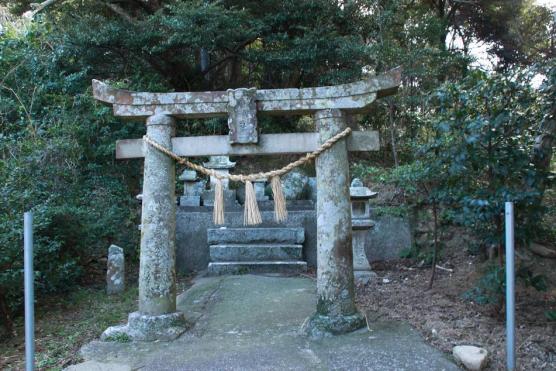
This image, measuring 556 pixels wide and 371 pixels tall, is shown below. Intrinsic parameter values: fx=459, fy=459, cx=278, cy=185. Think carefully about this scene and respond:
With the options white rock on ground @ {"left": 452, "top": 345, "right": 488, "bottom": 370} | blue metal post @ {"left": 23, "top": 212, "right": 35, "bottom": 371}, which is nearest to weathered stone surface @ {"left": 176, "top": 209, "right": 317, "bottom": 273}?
white rock on ground @ {"left": 452, "top": 345, "right": 488, "bottom": 370}

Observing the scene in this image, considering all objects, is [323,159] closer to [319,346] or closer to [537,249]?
[319,346]

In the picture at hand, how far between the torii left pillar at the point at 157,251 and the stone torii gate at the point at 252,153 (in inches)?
0.4

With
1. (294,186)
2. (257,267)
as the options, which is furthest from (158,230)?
(294,186)

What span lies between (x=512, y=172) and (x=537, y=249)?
2.86 meters

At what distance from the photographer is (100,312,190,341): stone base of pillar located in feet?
14.9

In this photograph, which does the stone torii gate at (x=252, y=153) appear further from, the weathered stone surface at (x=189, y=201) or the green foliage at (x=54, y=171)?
the weathered stone surface at (x=189, y=201)

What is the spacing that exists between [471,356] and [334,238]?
157cm

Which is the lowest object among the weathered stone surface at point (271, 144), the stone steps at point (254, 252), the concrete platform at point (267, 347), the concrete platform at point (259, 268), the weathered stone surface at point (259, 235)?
the concrete platform at point (267, 347)

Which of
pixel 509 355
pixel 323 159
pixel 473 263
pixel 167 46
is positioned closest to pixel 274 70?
pixel 167 46

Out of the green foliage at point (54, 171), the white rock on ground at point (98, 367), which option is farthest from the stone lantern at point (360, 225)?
the green foliage at point (54, 171)

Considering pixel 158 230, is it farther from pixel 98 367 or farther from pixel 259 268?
pixel 259 268

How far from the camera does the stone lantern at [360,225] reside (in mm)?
7196

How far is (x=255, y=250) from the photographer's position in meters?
7.90

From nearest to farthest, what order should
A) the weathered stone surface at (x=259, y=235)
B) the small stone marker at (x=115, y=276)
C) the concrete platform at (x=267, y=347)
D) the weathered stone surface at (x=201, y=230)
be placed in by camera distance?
1. the concrete platform at (x=267, y=347)
2. the small stone marker at (x=115, y=276)
3. the weathered stone surface at (x=259, y=235)
4. the weathered stone surface at (x=201, y=230)
